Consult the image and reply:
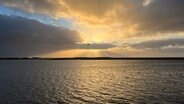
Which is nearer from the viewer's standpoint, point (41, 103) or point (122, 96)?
point (41, 103)

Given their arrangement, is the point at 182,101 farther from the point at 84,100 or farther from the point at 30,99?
the point at 30,99

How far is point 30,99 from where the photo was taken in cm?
3797

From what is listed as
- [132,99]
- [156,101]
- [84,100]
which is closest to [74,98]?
[84,100]

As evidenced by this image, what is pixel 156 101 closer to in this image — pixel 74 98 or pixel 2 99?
pixel 74 98

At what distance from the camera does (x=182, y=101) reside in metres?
35.0

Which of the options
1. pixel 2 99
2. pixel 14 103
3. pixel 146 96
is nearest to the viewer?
pixel 14 103

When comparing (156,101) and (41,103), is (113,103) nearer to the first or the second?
(156,101)

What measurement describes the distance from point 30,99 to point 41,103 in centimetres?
346

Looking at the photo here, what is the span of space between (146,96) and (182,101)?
6.44 meters

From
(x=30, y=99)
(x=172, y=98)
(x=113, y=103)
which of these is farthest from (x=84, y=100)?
(x=172, y=98)

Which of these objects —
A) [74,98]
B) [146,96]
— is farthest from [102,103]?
[146,96]

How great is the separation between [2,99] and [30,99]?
4.01 m

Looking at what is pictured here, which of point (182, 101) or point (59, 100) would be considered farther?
point (59, 100)

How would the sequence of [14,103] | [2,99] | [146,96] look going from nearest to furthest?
[14,103] → [2,99] → [146,96]
